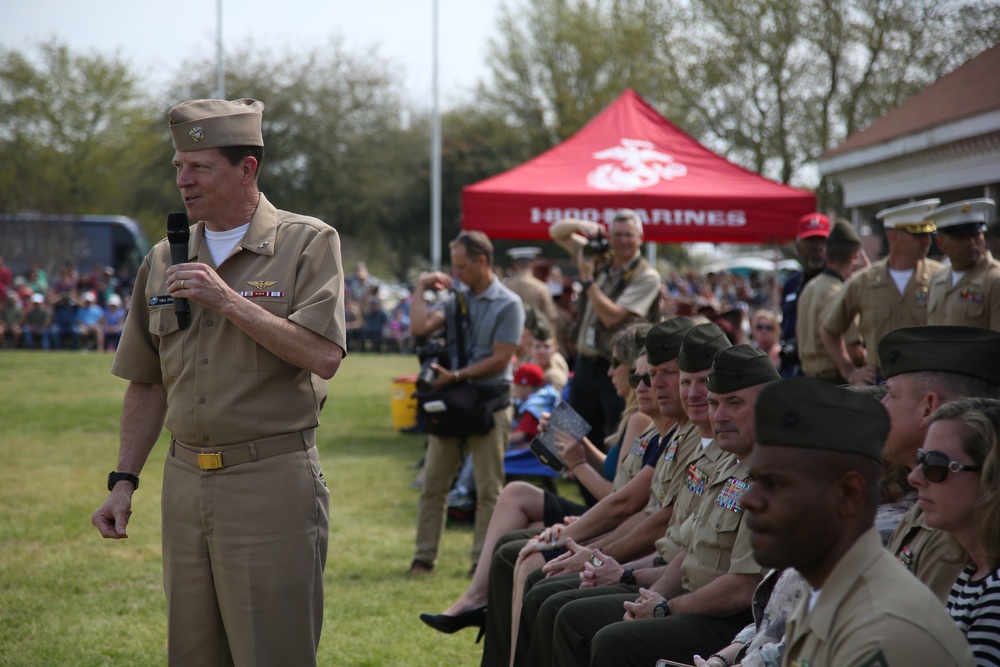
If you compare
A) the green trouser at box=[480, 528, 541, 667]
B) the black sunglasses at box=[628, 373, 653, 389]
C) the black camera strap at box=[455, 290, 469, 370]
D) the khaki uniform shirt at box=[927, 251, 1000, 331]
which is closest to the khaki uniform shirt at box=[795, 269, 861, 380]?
the khaki uniform shirt at box=[927, 251, 1000, 331]

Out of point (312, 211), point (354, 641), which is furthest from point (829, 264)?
point (312, 211)

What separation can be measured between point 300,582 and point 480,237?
152 inches

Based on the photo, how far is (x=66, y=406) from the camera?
15.3 metres

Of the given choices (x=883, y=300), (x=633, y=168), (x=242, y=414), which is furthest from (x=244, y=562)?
(x=633, y=168)

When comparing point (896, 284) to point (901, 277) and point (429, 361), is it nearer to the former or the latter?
point (901, 277)

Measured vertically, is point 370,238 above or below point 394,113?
below

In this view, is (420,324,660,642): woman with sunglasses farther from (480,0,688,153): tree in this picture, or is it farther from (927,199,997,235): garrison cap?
(480,0,688,153): tree

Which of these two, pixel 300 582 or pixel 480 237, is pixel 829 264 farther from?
pixel 300 582

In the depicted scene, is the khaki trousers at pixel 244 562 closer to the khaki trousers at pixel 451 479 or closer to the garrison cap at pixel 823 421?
the garrison cap at pixel 823 421

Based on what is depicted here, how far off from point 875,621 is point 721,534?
5.29 ft

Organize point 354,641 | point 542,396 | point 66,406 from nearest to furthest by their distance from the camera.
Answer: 1. point 354,641
2. point 542,396
3. point 66,406

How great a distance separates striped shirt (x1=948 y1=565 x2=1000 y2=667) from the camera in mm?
2328

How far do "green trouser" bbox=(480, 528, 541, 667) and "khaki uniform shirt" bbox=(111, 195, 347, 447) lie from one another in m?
1.90

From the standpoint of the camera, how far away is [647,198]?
9.10 meters
